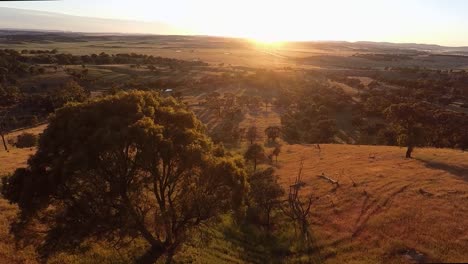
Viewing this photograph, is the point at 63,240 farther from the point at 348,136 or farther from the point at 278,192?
the point at 348,136

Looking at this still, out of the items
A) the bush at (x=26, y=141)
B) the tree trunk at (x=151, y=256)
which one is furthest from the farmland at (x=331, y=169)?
the bush at (x=26, y=141)

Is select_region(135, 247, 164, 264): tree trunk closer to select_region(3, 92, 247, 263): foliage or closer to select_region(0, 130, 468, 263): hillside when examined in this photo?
select_region(3, 92, 247, 263): foliage

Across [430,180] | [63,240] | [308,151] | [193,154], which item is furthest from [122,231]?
[308,151]

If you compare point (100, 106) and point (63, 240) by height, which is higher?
point (100, 106)

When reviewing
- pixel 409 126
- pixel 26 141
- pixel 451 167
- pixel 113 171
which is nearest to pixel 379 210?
pixel 451 167

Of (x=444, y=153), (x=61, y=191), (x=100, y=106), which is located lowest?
(x=444, y=153)

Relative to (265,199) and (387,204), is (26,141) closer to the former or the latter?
(265,199)

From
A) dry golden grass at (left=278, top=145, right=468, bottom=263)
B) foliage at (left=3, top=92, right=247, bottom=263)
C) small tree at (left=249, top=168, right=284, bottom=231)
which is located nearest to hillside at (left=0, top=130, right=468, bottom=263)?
dry golden grass at (left=278, top=145, right=468, bottom=263)
